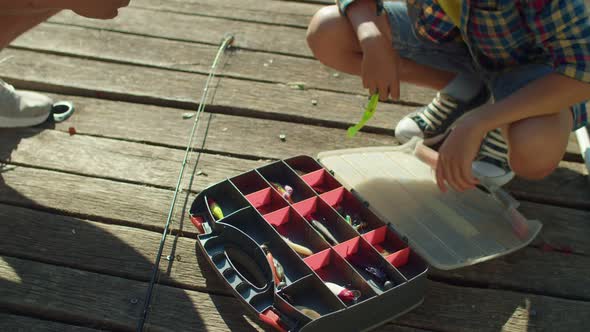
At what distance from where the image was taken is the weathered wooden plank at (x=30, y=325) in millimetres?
1410

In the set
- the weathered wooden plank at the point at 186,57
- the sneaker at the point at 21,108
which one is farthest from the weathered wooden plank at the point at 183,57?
the sneaker at the point at 21,108

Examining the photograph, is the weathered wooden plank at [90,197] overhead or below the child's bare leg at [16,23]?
below

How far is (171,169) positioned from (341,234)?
0.54 metres

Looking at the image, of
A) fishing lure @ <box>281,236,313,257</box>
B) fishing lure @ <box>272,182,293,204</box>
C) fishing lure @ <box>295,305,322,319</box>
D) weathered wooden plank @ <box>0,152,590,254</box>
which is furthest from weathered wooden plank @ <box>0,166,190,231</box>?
fishing lure @ <box>295,305,322,319</box>

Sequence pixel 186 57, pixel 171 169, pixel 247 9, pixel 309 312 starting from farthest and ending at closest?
1. pixel 247 9
2. pixel 186 57
3. pixel 171 169
4. pixel 309 312

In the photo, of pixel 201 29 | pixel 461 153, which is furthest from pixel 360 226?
pixel 201 29

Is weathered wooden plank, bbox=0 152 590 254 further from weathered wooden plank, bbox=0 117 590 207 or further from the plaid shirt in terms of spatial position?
the plaid shirt

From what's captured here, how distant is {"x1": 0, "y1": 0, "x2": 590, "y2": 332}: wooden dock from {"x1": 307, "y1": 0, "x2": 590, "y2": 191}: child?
0.17 meters

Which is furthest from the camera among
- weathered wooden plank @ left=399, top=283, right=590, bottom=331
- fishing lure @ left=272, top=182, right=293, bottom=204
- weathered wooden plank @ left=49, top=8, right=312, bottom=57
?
weathered wooden plank @ left=49, top=8, right=312, bottom=57

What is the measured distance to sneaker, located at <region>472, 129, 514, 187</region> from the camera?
1.79 meters

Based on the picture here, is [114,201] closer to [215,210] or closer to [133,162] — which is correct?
[133,162]

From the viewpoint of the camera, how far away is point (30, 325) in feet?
4.65

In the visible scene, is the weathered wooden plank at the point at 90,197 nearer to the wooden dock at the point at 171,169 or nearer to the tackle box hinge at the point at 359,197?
the wooden dock at the point at 171,169

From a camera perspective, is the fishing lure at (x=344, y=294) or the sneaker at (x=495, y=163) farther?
the sneaker at (x=495, y=163)
